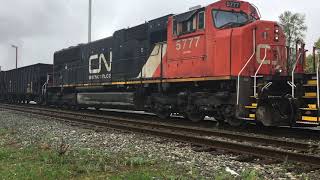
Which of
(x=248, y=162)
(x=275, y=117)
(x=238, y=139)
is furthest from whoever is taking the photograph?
(x=275, y=117)

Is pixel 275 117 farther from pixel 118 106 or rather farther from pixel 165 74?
pixel 118 106

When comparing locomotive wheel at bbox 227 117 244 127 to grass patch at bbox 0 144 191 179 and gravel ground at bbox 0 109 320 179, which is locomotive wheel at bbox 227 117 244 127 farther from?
grass patch at bbox 0 144 191 179

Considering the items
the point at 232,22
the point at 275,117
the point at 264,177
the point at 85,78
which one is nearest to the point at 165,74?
the point at 232,22

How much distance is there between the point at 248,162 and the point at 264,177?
3.50ft

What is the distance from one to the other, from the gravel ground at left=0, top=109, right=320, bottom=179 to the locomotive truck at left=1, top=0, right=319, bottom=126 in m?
2.56

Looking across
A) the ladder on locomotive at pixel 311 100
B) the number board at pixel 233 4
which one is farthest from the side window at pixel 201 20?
the ladder on locomotive at pixel 311 100

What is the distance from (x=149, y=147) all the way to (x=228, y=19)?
5.45 meters

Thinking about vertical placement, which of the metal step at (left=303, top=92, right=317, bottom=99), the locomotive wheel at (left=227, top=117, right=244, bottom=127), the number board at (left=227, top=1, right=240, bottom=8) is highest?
the number board at (left=227, top=1, right=240, bottom=8)

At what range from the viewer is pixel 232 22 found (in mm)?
12297

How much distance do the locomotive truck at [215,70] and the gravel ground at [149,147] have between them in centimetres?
256

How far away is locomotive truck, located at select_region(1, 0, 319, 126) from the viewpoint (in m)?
9.90

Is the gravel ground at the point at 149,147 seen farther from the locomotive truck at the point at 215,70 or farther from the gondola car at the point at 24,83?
the gondola car at the point at 24,83

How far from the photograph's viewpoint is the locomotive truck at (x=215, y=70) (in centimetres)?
990

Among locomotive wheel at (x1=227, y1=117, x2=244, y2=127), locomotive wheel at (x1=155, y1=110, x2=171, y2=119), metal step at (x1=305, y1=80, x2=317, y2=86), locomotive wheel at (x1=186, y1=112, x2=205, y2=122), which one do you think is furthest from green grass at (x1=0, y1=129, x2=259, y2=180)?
locomotive wheel at (x1=155, y1=110, x2=171, y2=119)
